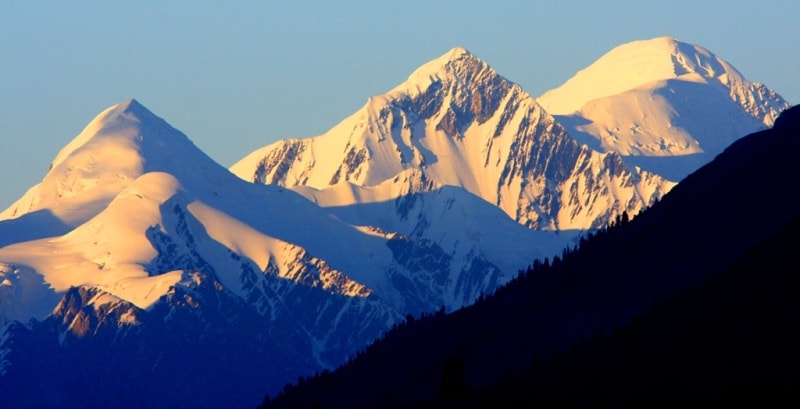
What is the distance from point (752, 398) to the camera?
198 meters

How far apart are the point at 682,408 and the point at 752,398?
4722mm

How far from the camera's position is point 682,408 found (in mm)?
199750

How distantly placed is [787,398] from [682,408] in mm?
8644

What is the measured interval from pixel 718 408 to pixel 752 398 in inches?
114

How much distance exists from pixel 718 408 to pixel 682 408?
392 centimetres

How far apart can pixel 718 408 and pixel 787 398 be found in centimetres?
495

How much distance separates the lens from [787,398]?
19362 centimetres

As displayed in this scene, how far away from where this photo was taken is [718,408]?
19638 centimetres
